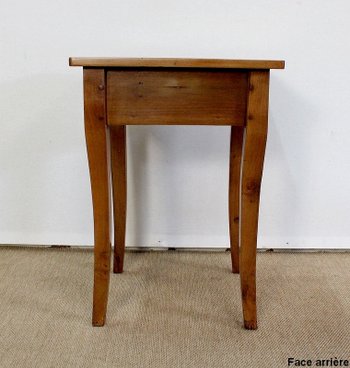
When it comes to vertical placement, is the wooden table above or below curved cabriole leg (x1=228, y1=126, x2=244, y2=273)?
above

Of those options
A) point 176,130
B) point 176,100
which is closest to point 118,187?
point 176,130

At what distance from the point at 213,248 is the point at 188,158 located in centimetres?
31

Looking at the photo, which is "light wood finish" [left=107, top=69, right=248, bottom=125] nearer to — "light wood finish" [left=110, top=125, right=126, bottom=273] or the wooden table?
the wooden table

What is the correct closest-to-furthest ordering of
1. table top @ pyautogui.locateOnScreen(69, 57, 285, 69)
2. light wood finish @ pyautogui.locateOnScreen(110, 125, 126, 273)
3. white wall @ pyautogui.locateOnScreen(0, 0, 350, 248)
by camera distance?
table top @ pyautogui.locateOnScreen(69, 57, 285, 69) < light wood finish @ pyautogui.locateOnScreen(110, 125, 126, 273) < white wall @ pyautogui.locateOnScreen(0, 0, 350, 248)

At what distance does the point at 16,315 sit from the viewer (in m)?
1.07

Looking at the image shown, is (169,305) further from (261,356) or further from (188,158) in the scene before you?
(188,158)

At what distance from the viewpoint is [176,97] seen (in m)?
0.92

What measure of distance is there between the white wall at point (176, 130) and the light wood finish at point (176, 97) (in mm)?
470

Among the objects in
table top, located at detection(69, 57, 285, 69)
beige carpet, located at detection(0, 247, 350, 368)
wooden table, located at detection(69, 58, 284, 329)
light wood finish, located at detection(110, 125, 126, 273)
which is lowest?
beige carpet, located at detection(0, 247, 350, 368)

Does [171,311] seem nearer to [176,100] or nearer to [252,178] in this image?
[252,178]

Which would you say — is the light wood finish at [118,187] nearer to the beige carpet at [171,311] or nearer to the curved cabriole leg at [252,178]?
the beige carpet at [171,311]

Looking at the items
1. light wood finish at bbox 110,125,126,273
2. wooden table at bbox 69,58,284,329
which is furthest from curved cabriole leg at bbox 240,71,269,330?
light wood finish at bbox 110,125,126,273

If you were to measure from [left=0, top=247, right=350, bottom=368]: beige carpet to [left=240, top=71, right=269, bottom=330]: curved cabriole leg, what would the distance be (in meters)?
0.09

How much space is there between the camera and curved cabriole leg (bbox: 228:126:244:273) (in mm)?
1241
